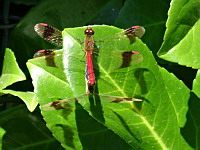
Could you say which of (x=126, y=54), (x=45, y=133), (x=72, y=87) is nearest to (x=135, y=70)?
(x=126, y=54)

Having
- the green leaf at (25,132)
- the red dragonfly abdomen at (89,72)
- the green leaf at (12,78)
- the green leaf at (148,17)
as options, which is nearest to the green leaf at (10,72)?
the green leaf at (12,78)

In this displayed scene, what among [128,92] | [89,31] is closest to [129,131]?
[128,92]

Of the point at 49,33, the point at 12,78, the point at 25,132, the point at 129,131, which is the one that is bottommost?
the point at 25,132

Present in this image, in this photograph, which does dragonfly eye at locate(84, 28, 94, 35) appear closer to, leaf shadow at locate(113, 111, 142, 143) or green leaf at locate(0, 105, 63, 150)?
leaf shadow at locate(113, 111, 142, 143)

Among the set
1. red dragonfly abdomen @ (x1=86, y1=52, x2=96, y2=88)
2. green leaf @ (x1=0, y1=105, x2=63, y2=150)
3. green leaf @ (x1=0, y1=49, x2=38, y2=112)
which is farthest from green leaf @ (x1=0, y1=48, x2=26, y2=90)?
red dragonfly abdomen @ (x1=86, y1=52, x2=96, y2=88)

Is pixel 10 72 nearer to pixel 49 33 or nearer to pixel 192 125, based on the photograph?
pixel 49 33
